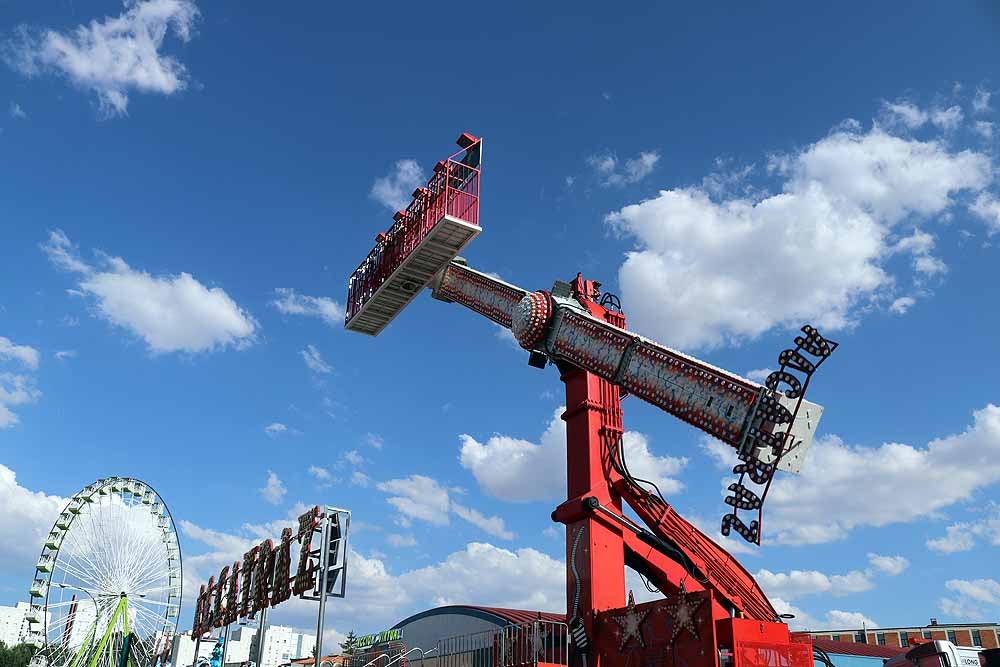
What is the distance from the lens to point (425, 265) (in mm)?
33281

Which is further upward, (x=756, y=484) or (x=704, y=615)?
(x=756, y=484)

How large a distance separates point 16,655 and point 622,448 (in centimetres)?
9747

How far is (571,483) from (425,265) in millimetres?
12527

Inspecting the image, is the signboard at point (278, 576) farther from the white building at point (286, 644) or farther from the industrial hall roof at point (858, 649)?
the white building at point (286, 644)

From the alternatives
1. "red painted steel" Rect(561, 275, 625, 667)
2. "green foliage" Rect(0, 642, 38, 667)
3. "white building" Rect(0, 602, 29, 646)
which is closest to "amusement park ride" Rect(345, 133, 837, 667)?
"red painted steel" Rect(561, 275, 625, 667)

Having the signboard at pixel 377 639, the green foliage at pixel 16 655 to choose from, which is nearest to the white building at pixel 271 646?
the green foliage at pixel 16 655

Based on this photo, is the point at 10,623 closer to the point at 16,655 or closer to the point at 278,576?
the point at 16,655

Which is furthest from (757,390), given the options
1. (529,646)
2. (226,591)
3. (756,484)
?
(226,591)

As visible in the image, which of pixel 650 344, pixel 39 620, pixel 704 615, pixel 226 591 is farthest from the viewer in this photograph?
pixel 39 620

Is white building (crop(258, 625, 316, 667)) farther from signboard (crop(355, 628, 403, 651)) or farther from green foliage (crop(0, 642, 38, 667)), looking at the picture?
signboard (crop(355, 628, 403, 651))

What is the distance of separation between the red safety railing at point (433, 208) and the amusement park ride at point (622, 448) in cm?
7

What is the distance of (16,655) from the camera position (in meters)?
93.9

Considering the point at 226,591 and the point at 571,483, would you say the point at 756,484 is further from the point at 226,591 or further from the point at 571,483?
the point at 226,591

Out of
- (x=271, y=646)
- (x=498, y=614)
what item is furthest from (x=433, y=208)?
(x=271, y=646)
